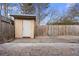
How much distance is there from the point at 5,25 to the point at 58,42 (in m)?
0.71

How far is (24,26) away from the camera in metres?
1.82

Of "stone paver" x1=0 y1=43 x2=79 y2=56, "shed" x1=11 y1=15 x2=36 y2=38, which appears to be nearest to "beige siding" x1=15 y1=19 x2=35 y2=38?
"shed" x1=11 y1=15 x2=36 y2=38

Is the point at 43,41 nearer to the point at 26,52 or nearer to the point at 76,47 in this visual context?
the point at 26,52

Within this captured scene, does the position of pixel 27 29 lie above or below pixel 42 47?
above

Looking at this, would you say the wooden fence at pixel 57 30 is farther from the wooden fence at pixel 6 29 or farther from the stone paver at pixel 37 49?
the wooden fence at pixel 6 29

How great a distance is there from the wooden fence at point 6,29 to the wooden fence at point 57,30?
1.10ft

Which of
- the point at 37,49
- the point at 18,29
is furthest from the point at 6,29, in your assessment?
the point at 37,49

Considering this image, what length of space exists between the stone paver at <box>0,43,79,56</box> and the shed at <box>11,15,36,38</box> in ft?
0.42

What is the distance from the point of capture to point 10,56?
182 cm

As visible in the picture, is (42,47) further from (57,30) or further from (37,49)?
(57,30)

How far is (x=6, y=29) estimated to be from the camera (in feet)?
5.85

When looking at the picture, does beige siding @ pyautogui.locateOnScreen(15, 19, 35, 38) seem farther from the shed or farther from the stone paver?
the stone paver

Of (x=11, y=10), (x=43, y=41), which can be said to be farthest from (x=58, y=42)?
(x=11, y=10)

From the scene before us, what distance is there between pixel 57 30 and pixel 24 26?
0.43m
